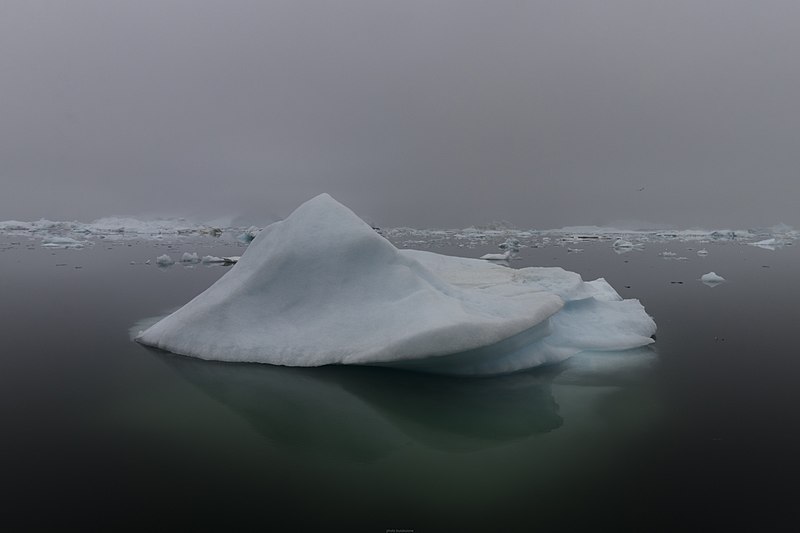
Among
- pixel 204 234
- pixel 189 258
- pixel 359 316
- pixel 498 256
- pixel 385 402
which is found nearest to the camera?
pixel 385 402

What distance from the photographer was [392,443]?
411cm

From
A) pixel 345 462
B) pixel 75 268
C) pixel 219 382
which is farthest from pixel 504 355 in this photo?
pixel 75 268

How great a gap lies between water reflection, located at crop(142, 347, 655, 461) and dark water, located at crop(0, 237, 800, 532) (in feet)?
0.08

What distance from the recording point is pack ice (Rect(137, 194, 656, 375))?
5797 millimetres

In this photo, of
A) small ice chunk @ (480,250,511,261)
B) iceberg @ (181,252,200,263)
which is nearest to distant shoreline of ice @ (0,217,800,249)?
iceberg @ (181,252,200,263)

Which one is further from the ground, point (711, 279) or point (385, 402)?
point (711, 279)

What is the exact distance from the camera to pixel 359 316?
21.3 feet

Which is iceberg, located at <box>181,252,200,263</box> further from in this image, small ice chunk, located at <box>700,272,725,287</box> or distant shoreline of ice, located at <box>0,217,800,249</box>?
small ice chunk, located at <box>700,272,725,287</box>

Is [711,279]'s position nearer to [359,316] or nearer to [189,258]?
[359,316]

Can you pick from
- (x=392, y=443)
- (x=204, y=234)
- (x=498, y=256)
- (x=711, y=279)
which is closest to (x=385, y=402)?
(x=392, y=443)

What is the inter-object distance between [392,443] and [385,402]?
0.98m

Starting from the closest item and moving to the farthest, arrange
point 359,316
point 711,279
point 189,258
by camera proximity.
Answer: point 359,316
point 711,279
point 189,258

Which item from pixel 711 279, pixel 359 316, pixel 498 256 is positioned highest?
pixel 498 256

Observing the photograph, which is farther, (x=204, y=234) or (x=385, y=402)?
(x=204, y=234)
